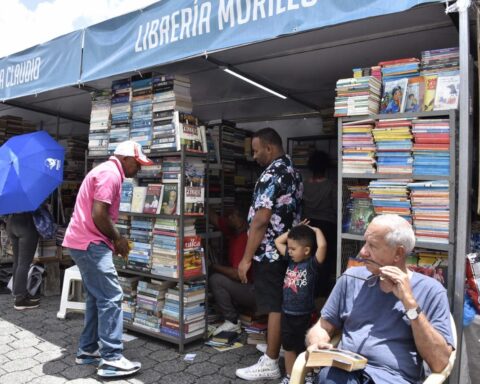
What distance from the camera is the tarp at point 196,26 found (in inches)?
97.8

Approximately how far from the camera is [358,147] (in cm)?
271

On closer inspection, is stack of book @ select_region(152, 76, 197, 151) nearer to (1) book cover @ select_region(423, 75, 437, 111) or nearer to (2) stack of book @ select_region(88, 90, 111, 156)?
(2) stack of book @ select_region(88, 90, 111, 156)

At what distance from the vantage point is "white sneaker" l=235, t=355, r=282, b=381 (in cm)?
314

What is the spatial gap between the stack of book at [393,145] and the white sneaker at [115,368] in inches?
94.2

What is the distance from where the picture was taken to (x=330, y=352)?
1.90 metres

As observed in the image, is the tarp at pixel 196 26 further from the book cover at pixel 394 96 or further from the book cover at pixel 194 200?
the book cover at pixel 194 200

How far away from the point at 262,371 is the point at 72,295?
2783 millimetres

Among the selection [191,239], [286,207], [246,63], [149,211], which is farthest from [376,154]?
[149,211]

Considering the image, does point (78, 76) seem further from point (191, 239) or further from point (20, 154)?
point (191, 239)

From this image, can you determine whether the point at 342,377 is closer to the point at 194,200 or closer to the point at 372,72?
the point at 372,72

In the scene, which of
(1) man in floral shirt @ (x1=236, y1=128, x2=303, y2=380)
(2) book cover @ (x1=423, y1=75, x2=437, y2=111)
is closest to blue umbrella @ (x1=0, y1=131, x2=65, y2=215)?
(1) man in floral shirt @ (x1=236, y1=128, x2=303, y2=380)

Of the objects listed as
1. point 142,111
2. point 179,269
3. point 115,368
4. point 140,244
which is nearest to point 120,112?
point 142,111

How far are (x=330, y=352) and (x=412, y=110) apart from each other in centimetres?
159

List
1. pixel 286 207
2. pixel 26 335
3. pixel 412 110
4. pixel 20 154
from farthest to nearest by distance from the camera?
pixel 20 154 < pixel 26 335 < pixel 286 207 < pixel 412 110
